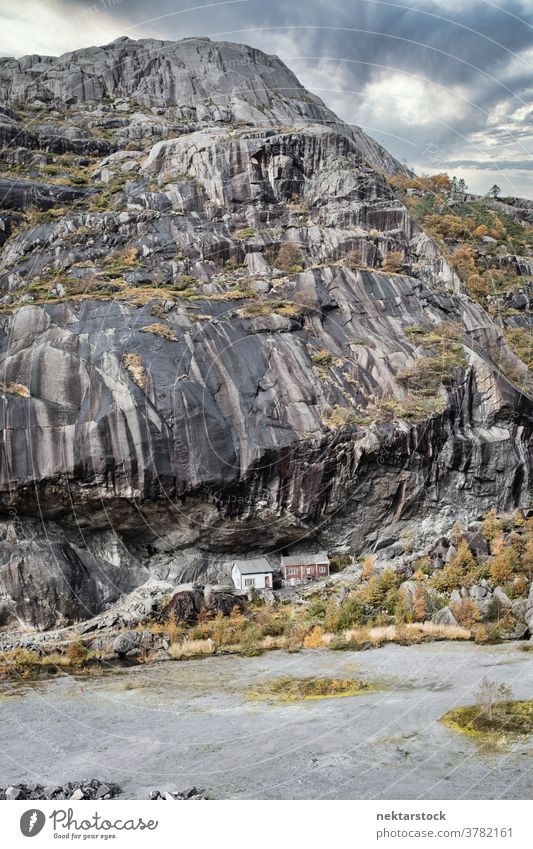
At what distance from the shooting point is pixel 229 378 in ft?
117

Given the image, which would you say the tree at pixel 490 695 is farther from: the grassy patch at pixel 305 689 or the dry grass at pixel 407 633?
the dry grass at pixel 407 633

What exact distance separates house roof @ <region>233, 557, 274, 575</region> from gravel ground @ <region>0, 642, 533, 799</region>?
6.41 metres

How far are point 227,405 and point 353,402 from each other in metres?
7.18

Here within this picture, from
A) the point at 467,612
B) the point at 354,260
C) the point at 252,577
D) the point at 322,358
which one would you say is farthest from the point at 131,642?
the point at 354,260

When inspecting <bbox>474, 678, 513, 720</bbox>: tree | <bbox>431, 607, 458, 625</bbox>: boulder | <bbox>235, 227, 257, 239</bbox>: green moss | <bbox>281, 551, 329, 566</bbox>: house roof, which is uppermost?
<bbox>235, 227, 257, 239</bbox>: green moss

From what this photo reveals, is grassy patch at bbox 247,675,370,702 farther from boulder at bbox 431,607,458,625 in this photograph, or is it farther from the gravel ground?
boulder at bbox 431,607,458,625

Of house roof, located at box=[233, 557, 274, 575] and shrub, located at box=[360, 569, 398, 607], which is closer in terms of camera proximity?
shrub, located at box=[360, 569, 398, 607]

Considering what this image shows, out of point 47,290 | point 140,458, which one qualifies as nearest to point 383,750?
point 140,458

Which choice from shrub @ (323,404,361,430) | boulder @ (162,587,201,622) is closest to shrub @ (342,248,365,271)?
shrub @ (323,404,361,430)

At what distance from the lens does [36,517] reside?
32.3m

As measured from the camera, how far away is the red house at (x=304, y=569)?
111 ft

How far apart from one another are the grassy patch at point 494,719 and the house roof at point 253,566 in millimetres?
16007

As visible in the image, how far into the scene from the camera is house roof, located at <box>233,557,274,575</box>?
33125 mm

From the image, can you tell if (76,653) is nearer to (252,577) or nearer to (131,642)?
(131,642)
